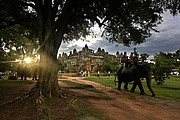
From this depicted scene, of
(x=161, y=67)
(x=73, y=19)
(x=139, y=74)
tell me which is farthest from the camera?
(x=161, y=67)

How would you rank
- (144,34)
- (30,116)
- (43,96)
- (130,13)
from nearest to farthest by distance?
(30,116)
(43,96)
(130,13)
(144,34)

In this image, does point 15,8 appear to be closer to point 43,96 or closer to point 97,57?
point 43,96

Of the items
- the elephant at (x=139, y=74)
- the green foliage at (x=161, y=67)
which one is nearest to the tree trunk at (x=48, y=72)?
the elephant at (x=139, y=74)

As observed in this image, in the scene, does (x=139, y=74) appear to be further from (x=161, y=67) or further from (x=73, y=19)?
(x=161, y=67)

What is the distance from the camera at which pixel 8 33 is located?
27.6 m

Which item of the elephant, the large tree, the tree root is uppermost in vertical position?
the large tree

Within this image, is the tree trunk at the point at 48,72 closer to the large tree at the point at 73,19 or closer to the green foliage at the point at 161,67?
the large tree at the point at 73,19

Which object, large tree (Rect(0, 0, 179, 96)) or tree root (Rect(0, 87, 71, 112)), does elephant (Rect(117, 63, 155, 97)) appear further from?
tree root (Rect(0, 87, 71, 112))

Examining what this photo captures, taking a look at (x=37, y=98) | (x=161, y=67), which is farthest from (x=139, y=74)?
(x=161, y=67)

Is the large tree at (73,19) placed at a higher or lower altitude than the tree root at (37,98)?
higher

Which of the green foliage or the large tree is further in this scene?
the green foliage

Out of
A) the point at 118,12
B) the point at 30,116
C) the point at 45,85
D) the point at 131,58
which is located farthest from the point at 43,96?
the point at 131,58

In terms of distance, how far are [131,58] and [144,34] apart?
357cm

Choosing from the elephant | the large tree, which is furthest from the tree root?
the elephant
